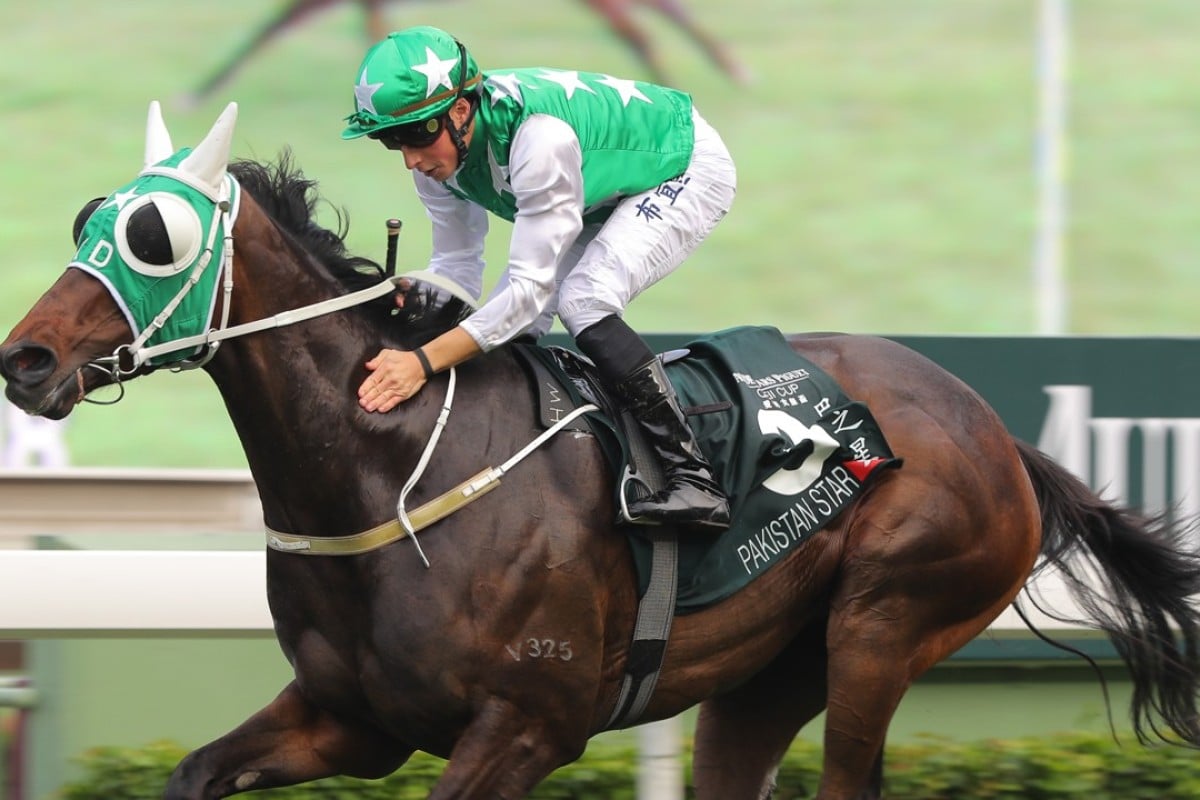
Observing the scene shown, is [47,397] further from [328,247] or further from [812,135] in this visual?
[812,135]

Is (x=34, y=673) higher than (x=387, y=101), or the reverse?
(x=387, y=101)

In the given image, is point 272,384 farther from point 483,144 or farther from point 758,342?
point 758,342

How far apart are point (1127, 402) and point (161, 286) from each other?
3.28 m

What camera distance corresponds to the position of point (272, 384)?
3316 millimetres

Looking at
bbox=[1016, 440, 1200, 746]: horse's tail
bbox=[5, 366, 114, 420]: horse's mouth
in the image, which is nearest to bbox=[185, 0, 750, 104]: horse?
bbox=[1016, 440, 1200, 746]: horse's tail

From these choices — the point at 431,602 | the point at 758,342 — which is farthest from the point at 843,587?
the point at 431,602

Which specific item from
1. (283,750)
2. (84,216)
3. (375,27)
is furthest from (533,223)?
(375,27)

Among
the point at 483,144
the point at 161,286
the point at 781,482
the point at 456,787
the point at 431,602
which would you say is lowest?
the point at 456,787

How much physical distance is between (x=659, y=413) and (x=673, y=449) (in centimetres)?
8

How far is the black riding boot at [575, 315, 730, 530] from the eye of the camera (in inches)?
139

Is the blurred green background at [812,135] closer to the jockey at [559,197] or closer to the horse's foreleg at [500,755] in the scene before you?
the jockey at [559,197]

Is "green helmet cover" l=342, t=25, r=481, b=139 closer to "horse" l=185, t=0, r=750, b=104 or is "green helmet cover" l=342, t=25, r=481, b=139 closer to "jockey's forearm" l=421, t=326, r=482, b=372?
"jockey's forearm" l=421, t=326, r=482, b=372

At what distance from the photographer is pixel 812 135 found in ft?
59.2

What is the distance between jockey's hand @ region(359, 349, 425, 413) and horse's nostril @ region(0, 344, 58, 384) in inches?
24.1
